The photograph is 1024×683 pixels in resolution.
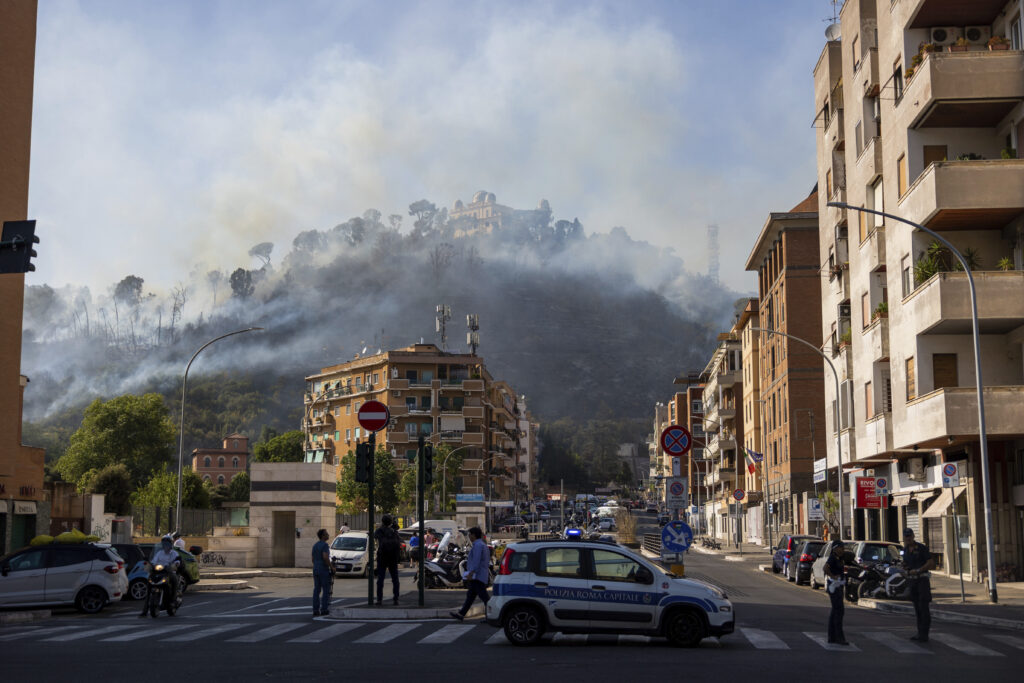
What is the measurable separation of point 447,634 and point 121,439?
109m

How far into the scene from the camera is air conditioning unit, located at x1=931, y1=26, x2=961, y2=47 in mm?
35688

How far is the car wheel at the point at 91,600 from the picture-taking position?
79.8ft

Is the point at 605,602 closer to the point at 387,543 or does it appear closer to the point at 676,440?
the point at 676,440

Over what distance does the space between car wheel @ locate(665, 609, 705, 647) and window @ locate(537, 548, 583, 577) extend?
151 centimetres

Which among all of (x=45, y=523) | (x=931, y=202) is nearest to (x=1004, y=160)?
(x=931, y=202)

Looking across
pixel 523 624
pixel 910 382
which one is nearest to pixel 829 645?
pixel 523 624

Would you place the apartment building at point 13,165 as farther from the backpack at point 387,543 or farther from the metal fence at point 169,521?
the backpack at point 387,543

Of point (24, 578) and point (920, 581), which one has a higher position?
point (920, 581)

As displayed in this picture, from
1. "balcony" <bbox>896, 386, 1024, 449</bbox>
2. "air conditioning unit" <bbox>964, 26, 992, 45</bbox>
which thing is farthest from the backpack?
"air conditioning unit" <bbox>964, 26, 992, 45</bbox>

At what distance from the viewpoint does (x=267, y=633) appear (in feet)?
59.9

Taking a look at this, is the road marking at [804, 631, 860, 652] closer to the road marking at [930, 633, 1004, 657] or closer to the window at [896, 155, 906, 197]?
the road marking at [930, 633, 1004, 657]

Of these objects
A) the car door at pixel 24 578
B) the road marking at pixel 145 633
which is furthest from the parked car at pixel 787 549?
the car door at pixel 24 578

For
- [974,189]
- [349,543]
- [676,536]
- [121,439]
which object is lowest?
[349,543]

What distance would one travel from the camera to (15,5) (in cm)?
3756
